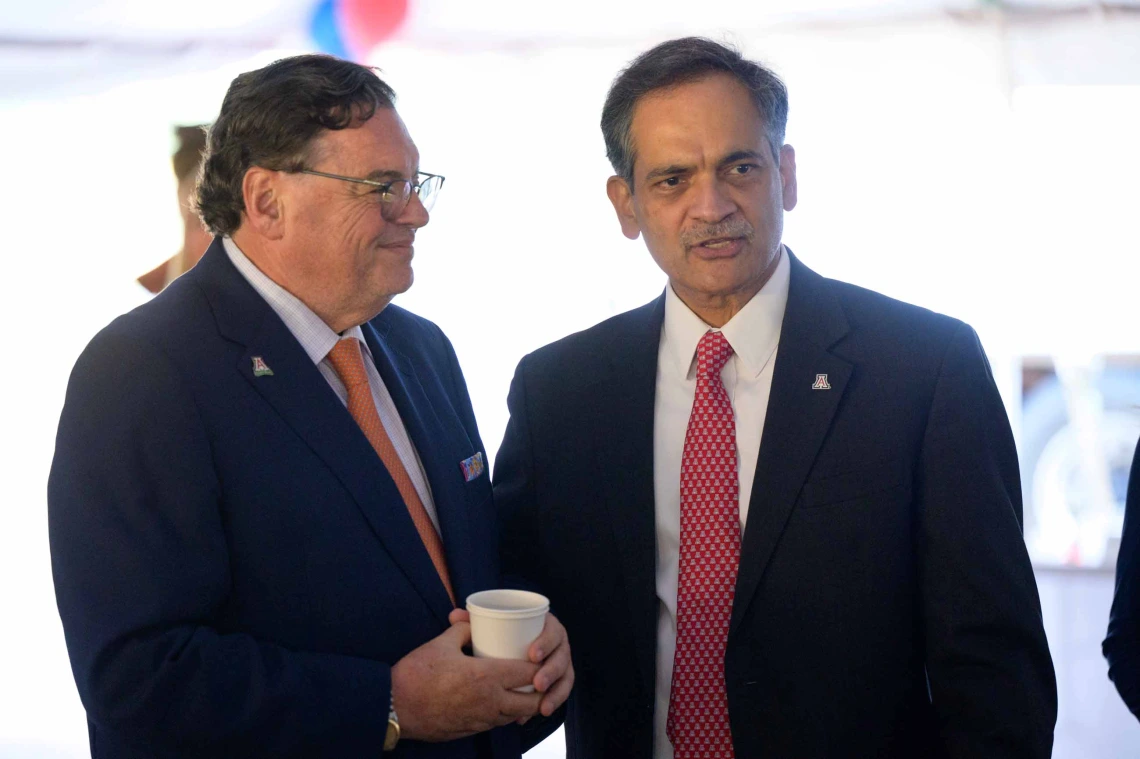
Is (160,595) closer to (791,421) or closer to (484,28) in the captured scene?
(791,421)

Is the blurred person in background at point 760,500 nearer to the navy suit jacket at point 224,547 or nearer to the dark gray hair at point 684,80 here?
the dark gray hair at point 684,80

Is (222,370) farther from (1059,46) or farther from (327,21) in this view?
(1059,46)

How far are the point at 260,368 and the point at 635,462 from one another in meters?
0.74

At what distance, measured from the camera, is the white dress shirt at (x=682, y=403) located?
1.97 m

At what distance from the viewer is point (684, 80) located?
2057 mm

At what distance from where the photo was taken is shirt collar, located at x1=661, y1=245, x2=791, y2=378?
6.73 ft

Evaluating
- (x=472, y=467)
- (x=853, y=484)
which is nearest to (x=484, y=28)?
(x=472, y=467)

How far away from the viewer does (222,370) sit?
165 cm

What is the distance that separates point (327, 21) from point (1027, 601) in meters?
3.40

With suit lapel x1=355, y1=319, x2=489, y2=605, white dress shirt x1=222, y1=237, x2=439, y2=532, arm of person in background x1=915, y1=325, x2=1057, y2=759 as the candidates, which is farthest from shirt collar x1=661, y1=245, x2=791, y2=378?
white dress shirt x1=222, y1=237, x2=439, y2=532

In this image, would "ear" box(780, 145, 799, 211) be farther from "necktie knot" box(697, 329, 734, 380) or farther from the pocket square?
the pocket square

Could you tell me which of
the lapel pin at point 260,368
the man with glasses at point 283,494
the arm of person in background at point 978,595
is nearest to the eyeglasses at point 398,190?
the man with glasses at point 283,494

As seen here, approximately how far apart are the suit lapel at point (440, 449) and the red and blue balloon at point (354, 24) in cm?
234

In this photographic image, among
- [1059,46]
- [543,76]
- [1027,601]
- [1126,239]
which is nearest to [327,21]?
[543,76]
